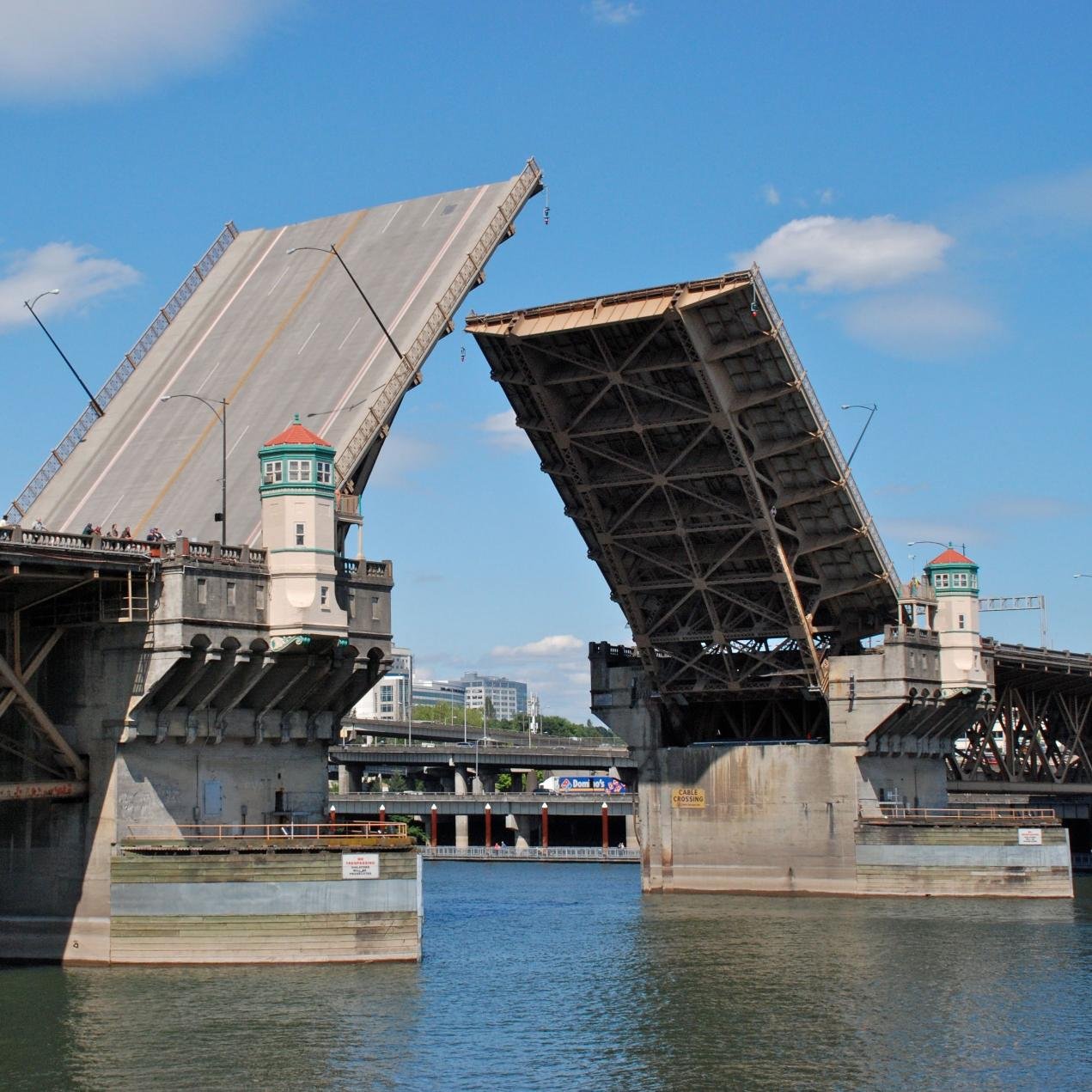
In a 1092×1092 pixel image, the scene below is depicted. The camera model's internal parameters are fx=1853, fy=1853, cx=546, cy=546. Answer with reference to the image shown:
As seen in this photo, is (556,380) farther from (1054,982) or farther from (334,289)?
(1054,982)

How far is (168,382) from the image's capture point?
192ft

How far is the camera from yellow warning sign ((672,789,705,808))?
238 feet

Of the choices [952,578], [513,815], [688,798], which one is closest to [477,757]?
[513,815]

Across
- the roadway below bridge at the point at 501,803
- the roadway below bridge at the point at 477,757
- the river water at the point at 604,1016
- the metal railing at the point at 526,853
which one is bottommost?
the river water at the point at 604,1016

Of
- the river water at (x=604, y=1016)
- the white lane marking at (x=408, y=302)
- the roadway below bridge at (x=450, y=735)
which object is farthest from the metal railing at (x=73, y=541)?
the roadway below bridge at (x=450, y=735)

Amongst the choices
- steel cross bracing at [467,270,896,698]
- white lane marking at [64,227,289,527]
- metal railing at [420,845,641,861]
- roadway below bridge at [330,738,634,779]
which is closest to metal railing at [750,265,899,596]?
steel cross bracing at [467,270,896,698]

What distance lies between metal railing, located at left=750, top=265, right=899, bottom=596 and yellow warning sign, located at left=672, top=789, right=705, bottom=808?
38.2 feet

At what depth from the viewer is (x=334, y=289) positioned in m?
57.6

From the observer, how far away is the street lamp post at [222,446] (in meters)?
50.2

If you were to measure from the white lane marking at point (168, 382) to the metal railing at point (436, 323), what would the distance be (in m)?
9.44

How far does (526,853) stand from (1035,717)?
35102 millimetres

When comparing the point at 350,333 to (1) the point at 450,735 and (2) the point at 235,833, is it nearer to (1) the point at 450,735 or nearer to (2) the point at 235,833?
(2) the point at 235,833

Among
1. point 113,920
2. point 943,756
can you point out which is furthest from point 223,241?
point 943,756

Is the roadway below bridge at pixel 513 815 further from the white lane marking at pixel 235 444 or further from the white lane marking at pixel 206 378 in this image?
the white lane marking at pixel 235 444
